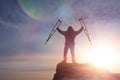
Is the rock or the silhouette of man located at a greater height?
the silhouette of man

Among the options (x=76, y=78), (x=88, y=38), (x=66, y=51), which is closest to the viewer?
(x=76, y=78)

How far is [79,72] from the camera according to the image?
19.2 m

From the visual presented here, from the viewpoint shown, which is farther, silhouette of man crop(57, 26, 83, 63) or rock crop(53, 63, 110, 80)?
silhouette of man crop(57, 26, 83, 63)

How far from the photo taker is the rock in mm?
19000

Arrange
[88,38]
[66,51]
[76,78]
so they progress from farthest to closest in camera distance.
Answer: [88,38]
[66,51]
[76,78]

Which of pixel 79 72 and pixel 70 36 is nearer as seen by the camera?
pixel 79 72

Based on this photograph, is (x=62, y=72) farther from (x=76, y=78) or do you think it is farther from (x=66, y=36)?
(x=66, y=36)

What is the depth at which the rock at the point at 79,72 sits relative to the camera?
62.3 feet

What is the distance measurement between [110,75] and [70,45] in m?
4.40

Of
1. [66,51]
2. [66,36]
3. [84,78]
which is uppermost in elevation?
[66,36]

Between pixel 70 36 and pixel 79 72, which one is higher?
pixel 70 36

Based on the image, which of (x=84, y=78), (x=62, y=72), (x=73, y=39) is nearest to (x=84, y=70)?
(x=84, y=78)

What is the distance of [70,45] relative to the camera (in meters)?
21.1

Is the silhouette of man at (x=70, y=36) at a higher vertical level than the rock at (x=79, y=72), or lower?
higher
